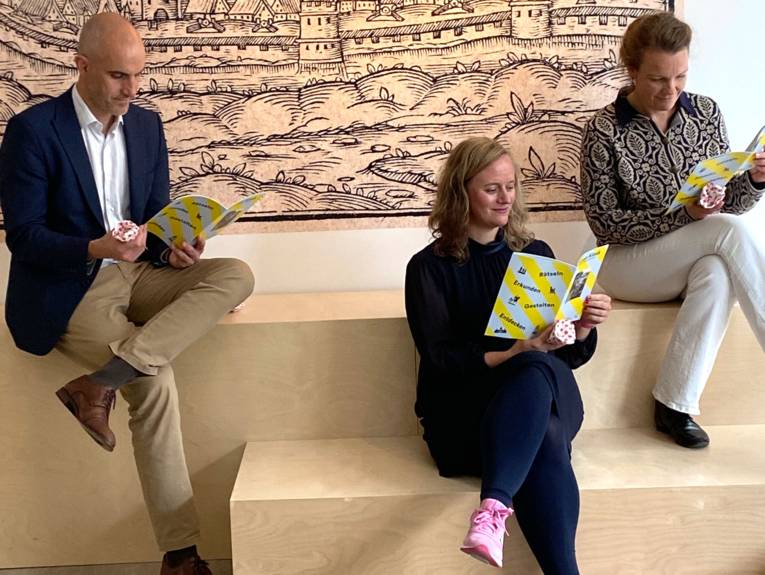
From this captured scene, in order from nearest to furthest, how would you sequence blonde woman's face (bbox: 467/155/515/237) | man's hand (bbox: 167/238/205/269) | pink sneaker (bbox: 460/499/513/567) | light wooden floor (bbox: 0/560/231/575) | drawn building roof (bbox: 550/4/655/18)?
1. pink sneaker (bbox: 460/499/513/567)
2. blonde woman's face (bbox: 467/155/515/237)
3. man's hand (bbox: 167/238/205/269)
4. light wooden floor (bbox: 0/560/231/575)
5. drawn building roof (bbox: 550/4/655/18)

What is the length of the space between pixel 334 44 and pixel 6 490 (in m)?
1.75

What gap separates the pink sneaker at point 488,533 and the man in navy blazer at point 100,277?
32.3 inches

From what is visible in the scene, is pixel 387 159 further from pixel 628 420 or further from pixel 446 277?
pixel 628 420

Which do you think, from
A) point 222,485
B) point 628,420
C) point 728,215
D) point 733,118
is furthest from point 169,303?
point 733,118

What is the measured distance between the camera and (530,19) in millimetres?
3023

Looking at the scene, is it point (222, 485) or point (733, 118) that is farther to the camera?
point (733, 118)

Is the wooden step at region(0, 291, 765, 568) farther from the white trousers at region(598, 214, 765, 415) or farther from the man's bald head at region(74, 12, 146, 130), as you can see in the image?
the man's bald head at region(74, 12, 146, 130)

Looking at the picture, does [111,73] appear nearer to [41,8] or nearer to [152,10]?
[152,10]

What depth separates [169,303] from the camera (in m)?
2.53

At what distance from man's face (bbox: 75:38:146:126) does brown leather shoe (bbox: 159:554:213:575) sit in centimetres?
123

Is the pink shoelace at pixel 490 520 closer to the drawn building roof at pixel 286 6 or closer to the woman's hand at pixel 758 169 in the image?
the woman's hand at pixel 758 169

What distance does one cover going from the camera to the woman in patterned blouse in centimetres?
247

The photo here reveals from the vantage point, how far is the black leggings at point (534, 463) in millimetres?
2043

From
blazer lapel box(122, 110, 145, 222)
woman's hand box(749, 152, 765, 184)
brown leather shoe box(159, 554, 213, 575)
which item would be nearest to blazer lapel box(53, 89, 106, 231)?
blazer lapel box(122, 110, 145, 222)
